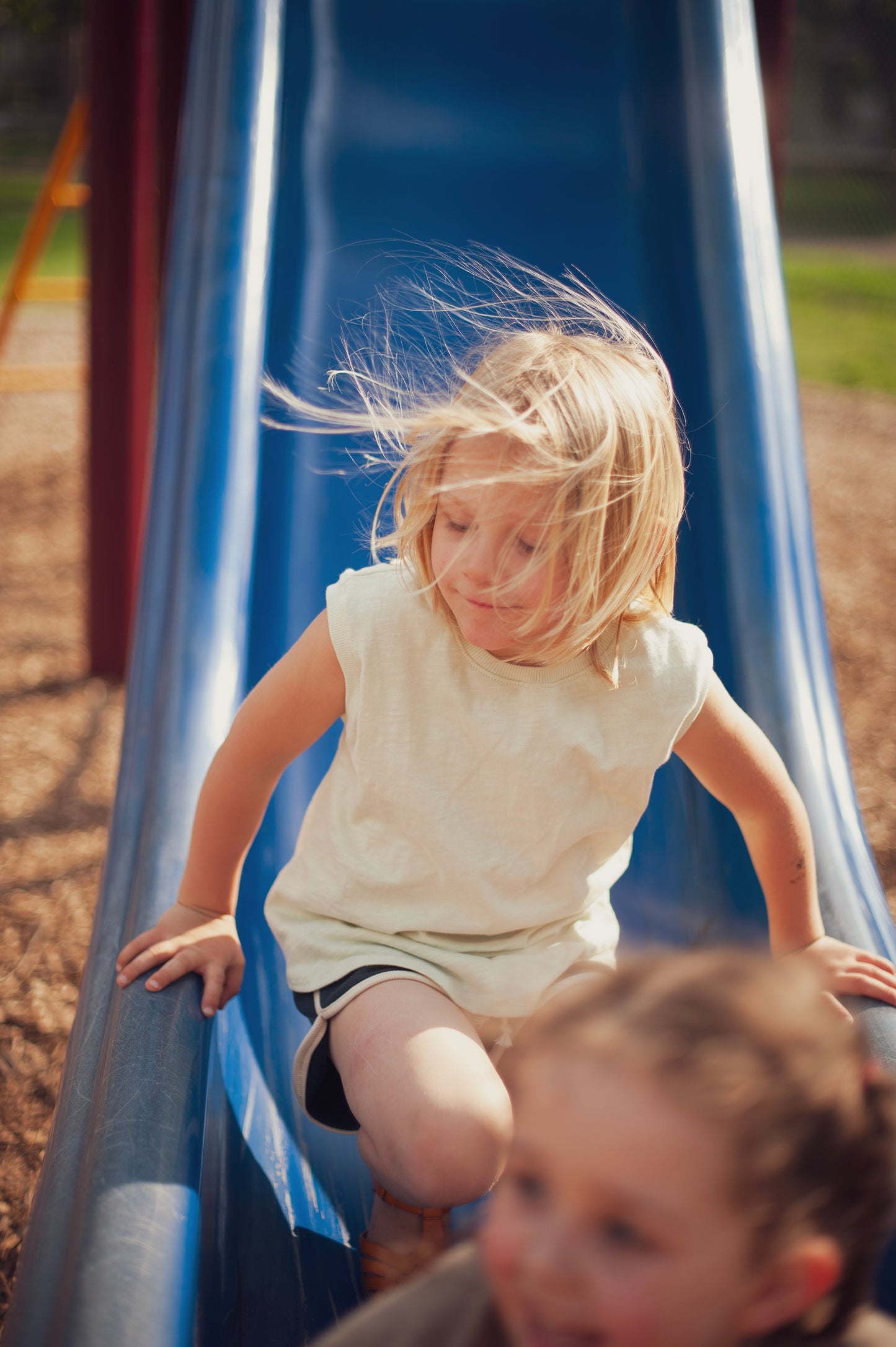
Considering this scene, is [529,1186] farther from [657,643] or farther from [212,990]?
[657,643]

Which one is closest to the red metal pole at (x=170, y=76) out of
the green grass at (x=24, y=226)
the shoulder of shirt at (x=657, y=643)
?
the shoulder of shirt at (x=657, y=643)

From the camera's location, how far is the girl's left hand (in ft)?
3.65

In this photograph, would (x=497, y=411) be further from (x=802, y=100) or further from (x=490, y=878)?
(x=802, y=100)

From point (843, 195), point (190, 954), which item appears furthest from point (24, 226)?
point (190, 954)

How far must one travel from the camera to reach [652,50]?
6.73 feet

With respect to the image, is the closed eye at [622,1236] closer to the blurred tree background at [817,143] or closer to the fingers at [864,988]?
the fingers at [864,988]

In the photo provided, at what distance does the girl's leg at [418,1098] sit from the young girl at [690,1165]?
1.20ft

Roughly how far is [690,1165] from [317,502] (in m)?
1.37

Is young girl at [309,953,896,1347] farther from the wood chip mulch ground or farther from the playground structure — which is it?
the playground structure

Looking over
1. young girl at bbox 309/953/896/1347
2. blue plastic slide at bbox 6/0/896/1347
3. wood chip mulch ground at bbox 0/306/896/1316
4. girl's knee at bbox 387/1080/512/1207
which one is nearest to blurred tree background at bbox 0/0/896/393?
wood chip mulch ground at bbox 0/306/896/1316

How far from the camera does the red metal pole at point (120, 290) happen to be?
2545 mm

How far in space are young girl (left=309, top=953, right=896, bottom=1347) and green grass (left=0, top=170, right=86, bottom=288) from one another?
8.73 m

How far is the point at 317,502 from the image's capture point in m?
1.82

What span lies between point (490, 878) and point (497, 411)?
46cm
